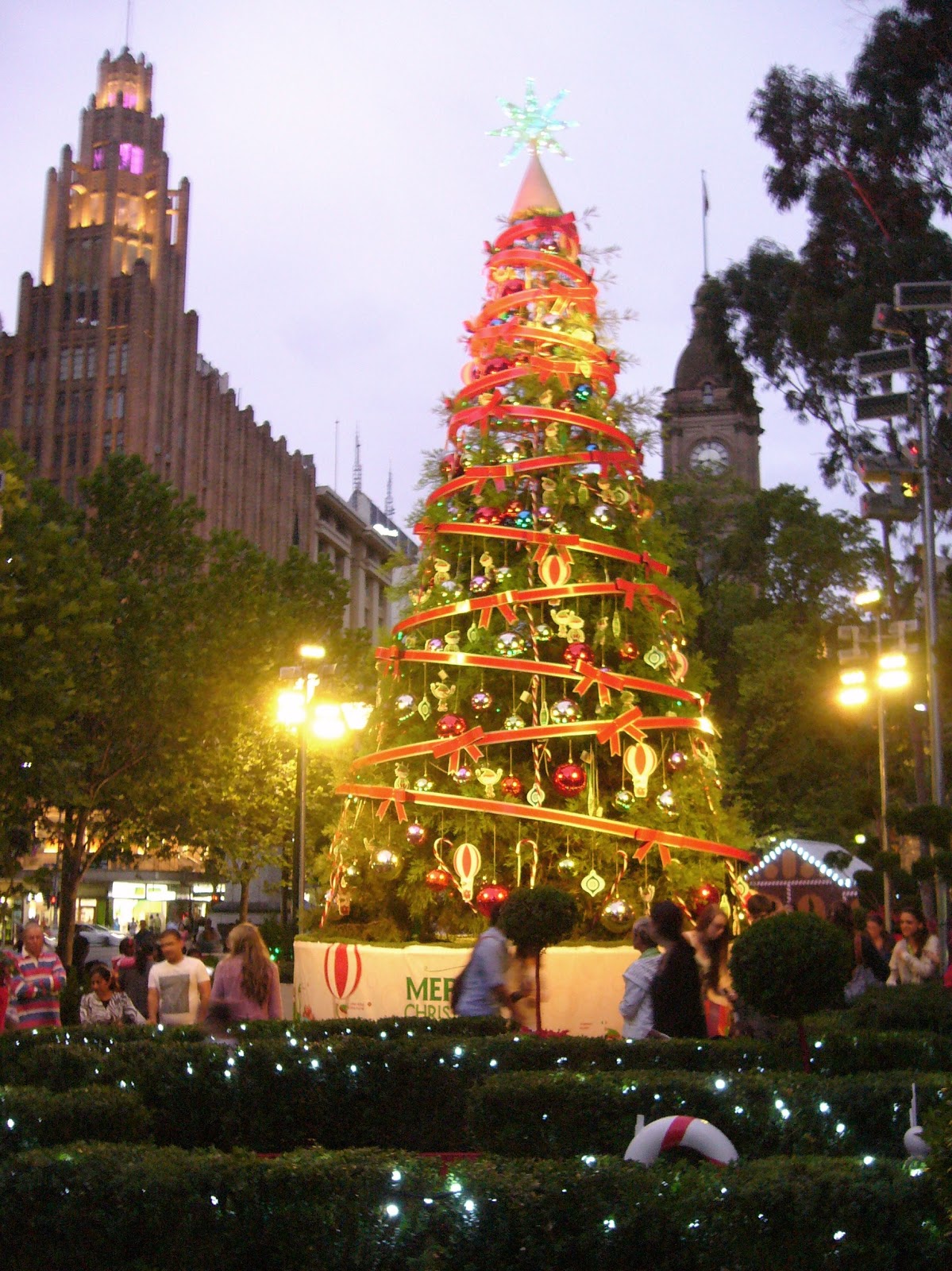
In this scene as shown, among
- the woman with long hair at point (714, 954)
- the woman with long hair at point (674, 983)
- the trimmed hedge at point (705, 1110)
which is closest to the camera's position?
the trimmed hedge at point (705, 1110)

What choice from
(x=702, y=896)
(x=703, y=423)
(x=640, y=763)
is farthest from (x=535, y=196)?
(x=703, y=423)

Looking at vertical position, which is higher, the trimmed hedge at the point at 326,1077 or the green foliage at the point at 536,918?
the green foliage at the point at 536,918

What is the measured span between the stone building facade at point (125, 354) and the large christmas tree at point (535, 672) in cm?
6083

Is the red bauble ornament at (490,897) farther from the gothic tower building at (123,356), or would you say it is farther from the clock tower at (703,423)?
the clock tower at (703,423)

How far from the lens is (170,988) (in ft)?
35.6

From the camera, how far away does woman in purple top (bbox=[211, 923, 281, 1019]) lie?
956 cm

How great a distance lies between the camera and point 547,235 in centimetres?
1605

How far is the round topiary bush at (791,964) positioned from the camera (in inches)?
282

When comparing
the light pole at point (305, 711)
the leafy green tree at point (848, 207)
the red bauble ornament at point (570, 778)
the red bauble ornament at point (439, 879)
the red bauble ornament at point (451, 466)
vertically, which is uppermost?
the leafy green tree at point (848, 207)

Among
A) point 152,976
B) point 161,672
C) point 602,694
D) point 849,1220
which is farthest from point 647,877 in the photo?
point 161,672

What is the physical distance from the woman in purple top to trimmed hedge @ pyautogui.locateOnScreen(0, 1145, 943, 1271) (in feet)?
14.0

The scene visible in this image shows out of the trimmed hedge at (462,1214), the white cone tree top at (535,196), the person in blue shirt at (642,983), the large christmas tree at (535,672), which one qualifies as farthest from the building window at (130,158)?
the trimmed hedge at (462,1214)

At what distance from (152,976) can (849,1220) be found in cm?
761

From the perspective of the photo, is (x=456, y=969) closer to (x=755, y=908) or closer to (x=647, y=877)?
(x=647, y=877)
